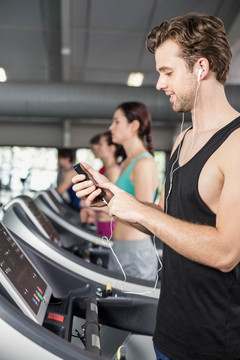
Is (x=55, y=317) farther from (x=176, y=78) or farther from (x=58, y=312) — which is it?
(x=176, y=78)

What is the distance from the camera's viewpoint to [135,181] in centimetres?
216

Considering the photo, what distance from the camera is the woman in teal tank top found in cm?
215

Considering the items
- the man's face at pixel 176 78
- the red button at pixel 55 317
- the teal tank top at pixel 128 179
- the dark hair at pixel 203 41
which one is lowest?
the red button at pixel 55 317

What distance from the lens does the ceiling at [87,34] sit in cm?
489

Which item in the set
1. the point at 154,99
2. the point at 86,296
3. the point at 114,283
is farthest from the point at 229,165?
the point at 154,99

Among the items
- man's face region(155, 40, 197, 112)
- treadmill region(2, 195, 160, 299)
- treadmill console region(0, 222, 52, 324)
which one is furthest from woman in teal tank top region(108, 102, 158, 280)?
man's face region(155, 40, 197, 112)

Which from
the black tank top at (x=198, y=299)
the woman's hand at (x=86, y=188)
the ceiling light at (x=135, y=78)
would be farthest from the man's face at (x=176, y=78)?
the ceiling light at (x=135, y=78)

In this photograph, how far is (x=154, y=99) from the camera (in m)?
5.90

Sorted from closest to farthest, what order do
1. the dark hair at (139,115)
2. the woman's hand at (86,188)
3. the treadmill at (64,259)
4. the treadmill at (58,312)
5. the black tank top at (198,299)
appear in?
the treadmill at (58,312) → the black tank top at (198,299) → the woman's hand at (86,188) → the treadmill at (64,259) → the dark hair at (139,115)

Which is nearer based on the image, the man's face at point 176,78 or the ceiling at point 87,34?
the man's face at point 176,78

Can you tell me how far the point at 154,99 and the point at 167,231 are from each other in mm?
5033

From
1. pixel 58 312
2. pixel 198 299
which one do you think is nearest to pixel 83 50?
pixel 58 312

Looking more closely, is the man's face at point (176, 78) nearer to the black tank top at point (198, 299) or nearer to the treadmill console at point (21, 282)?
the black tank top at point (198, 299)

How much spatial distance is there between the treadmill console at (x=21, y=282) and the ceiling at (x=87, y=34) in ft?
12.3
